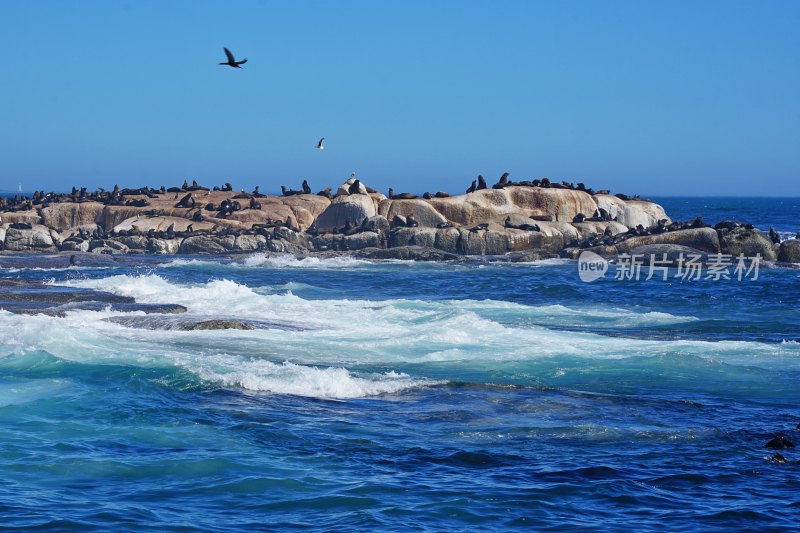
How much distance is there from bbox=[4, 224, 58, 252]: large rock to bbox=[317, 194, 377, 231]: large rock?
10743mm

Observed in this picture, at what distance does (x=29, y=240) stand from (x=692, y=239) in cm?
2472

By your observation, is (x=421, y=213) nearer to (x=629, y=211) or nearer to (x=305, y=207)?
(x=305, y=207)

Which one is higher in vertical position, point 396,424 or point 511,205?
point 511,205

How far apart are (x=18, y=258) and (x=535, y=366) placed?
2388 cm

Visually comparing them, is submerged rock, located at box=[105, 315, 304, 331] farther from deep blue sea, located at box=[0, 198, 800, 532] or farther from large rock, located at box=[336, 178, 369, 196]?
large rock, located at box=[336, 178, 369, 196]

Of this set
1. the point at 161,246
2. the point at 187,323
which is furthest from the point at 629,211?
the point at 187,323

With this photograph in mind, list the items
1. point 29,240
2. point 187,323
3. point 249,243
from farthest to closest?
point 249,243 → point 29,240 → point 187,323

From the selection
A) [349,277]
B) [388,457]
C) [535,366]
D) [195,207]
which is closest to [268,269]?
[349,277]

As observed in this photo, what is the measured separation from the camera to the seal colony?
1463 inches

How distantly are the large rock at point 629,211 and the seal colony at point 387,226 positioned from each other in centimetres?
6

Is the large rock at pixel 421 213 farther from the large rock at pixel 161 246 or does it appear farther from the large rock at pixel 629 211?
the large rock at pixel 161 246

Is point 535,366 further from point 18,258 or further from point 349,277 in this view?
point 18,258

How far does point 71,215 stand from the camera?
44344 mm

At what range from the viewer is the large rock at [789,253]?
35.7 m
